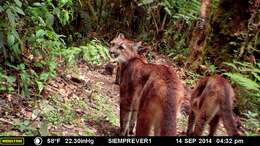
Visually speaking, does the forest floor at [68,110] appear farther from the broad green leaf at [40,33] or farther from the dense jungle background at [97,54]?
the broad green leaf at [40,33]

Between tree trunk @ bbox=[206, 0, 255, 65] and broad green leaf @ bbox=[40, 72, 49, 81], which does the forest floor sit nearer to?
broad green leaf @ bbox=[40, 72, 49, 81]

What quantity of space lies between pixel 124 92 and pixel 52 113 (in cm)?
106

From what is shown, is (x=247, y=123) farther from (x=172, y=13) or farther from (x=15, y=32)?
(x=172, y=13)

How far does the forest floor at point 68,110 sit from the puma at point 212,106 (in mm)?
789

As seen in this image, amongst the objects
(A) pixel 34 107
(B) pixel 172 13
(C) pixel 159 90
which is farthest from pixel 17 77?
(B) pixel 172 13

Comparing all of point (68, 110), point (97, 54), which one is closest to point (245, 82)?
point (97, 54)

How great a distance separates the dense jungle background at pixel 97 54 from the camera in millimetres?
7309

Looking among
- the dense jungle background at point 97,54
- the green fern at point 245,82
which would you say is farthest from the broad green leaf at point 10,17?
the green fern at point 245,82

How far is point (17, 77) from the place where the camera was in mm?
7582

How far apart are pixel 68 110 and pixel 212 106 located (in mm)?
2171

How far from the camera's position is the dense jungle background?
7.31m

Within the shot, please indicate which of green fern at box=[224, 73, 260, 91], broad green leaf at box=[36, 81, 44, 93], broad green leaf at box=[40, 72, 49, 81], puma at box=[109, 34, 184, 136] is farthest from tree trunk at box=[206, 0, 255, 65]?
broad green leaf at box=[36, 81, 44, 93]

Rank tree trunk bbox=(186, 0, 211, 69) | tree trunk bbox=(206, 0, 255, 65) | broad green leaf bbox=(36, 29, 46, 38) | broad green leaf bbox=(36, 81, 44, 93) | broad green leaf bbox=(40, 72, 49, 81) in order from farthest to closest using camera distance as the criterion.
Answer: tree trunk bbox=(186, 0, 211, 69)
tree trunk bbox=(206, 0, 255, 65)
broad green leaf bbox=(40, 72, 49, 81)
broad green leaf bbox=(36, 29, 46, 38)
broad green leaf bbox=(36, 81, 44, 93)

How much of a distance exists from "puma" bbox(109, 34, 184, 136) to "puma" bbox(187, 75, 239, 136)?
1.69 ft
